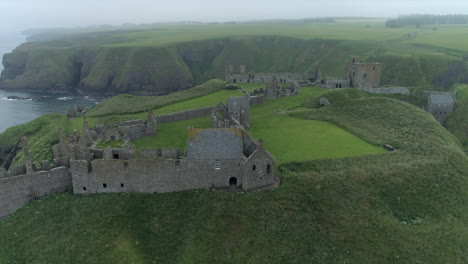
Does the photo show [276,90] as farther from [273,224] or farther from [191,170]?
[273,224]

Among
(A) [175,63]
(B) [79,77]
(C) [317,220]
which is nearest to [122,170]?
(C) [317,220]

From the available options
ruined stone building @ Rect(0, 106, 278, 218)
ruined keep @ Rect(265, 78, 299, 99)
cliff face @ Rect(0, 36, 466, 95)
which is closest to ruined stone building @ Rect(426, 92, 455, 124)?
ruined keep @ Rect(265, 78, 299, 99)

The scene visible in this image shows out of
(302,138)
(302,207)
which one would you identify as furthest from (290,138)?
(302,207)

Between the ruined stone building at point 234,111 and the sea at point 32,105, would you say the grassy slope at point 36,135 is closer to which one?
the ruined stone building at point 234,111

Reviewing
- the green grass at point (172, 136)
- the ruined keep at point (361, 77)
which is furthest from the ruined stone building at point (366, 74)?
the green grass at point (172, 136)

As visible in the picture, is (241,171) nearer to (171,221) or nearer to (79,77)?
(171,221)
